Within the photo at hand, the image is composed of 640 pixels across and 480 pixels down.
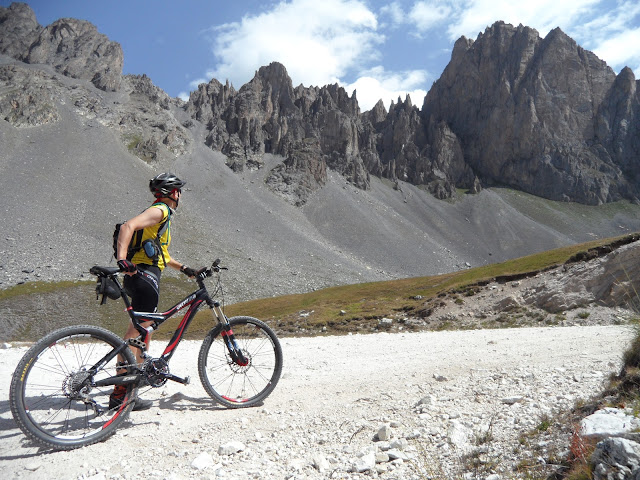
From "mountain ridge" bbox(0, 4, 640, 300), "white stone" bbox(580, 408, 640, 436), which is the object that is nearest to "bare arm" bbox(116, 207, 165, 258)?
"white stone" bbox(580, 408, 640, 436)

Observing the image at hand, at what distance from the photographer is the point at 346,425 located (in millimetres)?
5879

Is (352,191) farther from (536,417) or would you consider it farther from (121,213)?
(536,417)

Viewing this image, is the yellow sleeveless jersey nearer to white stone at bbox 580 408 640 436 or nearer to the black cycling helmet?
the black cycling helmet

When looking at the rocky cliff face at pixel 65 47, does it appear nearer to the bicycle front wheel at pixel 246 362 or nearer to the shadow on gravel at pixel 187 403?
the bicycle front wheel at pixel 246 362

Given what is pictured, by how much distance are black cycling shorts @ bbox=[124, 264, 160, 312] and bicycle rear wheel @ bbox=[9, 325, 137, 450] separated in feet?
2.42

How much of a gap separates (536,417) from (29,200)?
127749 millimetres

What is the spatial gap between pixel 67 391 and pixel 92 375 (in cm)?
38

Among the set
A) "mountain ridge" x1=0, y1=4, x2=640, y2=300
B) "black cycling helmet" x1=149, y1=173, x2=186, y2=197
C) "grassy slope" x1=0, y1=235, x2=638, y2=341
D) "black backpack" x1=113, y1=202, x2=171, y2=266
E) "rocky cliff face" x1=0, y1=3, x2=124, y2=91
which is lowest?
"grassy slope" x1=0, y1=235, x2=638, y2=341

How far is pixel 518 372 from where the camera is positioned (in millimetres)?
7859

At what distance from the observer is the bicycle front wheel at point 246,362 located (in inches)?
301

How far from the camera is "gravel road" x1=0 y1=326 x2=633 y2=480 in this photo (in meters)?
4.71

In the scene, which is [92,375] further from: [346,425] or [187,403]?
[346,425]

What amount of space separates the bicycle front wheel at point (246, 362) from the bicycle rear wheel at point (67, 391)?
1657 mm

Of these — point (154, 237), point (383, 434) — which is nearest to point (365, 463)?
point (383, 434)
